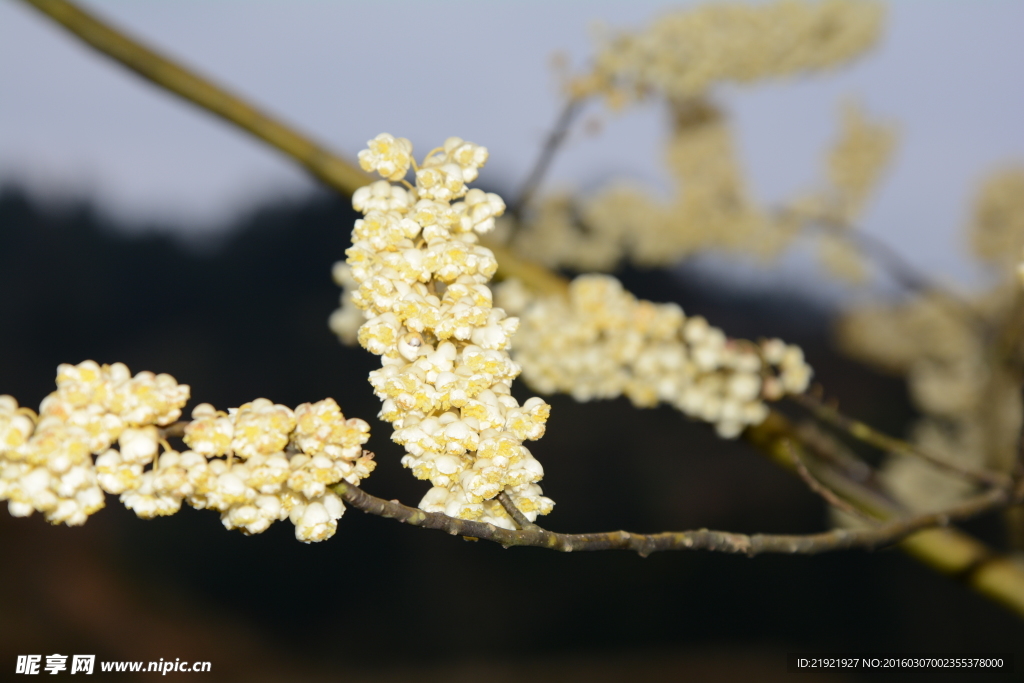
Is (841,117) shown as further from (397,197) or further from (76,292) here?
(76,292)

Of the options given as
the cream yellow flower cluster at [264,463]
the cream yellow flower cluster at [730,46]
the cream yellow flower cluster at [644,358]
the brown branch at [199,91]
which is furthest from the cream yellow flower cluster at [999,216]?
the cream yellow flower cluster at [264,463]

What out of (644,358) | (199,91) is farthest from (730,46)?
(199,91)

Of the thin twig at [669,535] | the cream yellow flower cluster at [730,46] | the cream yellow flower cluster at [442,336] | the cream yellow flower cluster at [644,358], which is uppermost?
the cream yellow flower cluster at [730,46]

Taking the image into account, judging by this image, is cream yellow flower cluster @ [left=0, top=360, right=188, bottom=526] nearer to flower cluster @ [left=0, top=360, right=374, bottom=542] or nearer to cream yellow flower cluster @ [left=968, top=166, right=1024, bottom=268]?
flower cluster @ [left=0, top=360, right=374, bottom=542]

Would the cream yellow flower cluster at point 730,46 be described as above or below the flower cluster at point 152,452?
above

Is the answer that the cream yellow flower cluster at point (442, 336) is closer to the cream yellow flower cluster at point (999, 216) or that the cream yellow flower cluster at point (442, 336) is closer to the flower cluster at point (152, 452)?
the flower cluster at point (152, 452)

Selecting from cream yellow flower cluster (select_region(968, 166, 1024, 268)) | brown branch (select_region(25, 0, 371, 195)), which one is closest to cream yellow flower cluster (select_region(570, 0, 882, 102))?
brown branch (select_region(25, 0, 371, 195))
